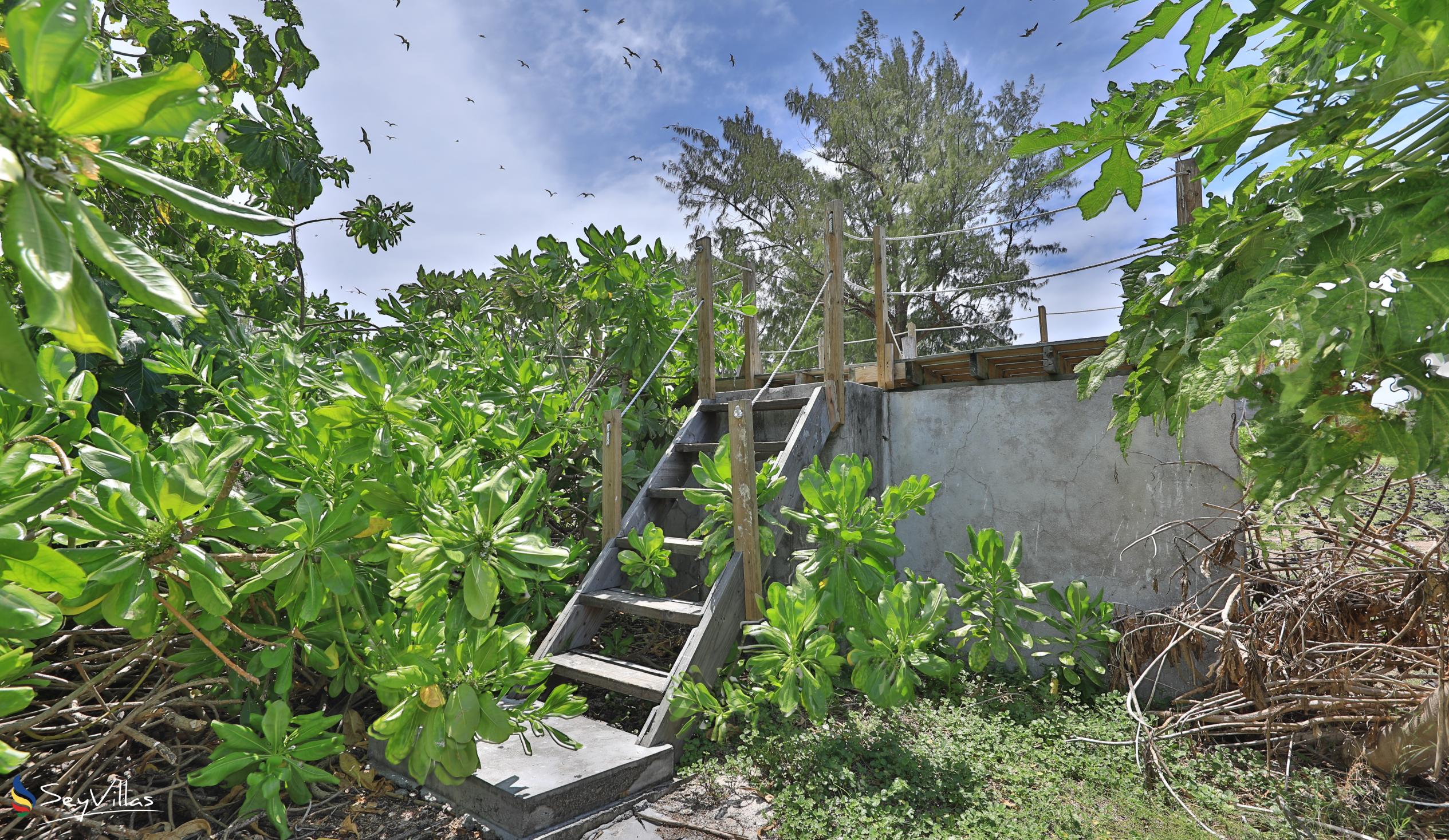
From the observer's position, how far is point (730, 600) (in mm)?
3066

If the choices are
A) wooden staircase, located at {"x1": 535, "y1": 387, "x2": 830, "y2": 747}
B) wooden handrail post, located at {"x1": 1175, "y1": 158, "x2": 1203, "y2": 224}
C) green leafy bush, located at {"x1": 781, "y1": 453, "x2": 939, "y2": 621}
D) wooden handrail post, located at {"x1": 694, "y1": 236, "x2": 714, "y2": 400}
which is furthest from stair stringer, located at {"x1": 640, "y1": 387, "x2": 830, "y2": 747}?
wooden handrail post, located at {"x1": 1175, "y1": 158, "x2": 1203, "y2": 224}

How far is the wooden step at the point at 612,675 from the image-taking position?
2.79 metres

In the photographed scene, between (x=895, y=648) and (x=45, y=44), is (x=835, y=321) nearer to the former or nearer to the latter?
(x=895, y=648)

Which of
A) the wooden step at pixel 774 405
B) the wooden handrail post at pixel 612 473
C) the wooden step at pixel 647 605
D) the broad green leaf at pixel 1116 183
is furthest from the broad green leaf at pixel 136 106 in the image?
the wooden step at pixel 774 405

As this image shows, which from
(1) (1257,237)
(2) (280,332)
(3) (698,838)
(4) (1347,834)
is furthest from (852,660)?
(2) (280,332)

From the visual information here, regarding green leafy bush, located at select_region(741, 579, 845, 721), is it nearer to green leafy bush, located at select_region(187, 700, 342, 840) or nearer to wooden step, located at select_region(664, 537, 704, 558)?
wooden step, located at select_region(664, 537, 704, 558)

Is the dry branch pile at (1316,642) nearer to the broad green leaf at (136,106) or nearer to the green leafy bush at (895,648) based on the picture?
the green leafy bush at (895,648)

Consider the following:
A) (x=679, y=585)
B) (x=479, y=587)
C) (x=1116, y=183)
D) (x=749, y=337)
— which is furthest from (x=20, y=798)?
(x=749, y=337)

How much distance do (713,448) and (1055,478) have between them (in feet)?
6.27

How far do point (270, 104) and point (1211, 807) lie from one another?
6.28 meters

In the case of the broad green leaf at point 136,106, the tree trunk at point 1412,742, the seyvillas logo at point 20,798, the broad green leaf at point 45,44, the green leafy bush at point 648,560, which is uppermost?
the broad green leaf at point 45,44


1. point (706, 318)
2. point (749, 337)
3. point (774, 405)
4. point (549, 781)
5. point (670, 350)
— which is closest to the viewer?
point (549, 781)

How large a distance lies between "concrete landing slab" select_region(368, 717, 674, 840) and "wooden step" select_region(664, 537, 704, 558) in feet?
2.96

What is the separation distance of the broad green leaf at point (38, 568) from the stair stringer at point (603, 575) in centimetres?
188
